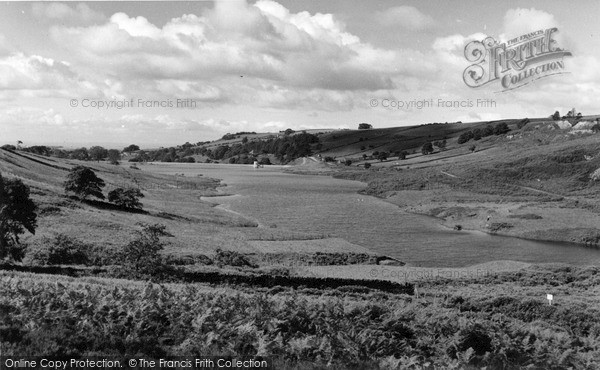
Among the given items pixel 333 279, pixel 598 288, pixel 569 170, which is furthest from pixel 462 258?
pixel 569 170

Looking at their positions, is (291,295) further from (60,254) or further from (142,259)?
(60,254)

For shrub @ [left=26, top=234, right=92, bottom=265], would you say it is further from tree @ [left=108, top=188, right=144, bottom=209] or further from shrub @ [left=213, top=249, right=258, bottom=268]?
tree @ [left=108, top=188, right=144, bottom=209]

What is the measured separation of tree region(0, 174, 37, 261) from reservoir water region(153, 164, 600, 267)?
4343 cm

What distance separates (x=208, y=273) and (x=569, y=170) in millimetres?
123338

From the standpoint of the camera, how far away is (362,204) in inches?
4860

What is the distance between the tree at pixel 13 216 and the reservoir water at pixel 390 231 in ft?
142

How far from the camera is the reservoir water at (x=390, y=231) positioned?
70.6m

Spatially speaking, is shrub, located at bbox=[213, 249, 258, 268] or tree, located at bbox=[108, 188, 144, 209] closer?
shrub, located at bbox=[213, 249, 258, 268]

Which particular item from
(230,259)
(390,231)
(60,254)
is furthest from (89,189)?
(390,231)

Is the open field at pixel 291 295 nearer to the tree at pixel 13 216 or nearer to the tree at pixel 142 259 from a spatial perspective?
the tree at pixel 142 259

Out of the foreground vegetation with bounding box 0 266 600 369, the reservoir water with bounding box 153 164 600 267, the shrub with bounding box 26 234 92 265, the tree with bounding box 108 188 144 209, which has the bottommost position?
the reservoir water with bounding box 153 164 600 267

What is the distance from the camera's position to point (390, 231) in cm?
8725

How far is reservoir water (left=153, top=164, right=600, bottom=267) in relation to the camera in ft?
232

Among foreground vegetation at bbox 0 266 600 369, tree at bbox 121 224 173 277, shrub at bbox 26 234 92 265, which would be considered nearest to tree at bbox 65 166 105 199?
shrub at bbox 26 234 92 265
